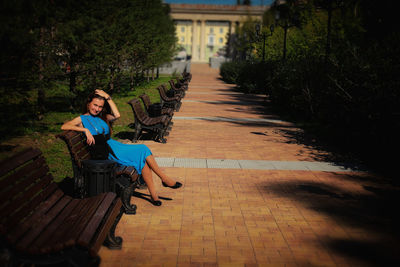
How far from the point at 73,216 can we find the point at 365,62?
703cm

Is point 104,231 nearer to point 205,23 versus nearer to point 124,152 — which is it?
point 124,152

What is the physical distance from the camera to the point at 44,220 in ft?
10.5

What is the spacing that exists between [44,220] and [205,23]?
113984mm

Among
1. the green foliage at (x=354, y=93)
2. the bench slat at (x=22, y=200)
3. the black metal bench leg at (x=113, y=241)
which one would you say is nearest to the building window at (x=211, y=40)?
the green foliage at (x=354, y=93)

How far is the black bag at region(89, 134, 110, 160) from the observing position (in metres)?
4.54

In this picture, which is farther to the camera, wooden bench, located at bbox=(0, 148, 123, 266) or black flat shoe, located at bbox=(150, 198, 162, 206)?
black flat shoe, located at bbox=(150, 198, 162, 206)

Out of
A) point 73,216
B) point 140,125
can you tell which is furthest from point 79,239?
point 140,125

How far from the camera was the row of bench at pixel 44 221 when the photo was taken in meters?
2.79

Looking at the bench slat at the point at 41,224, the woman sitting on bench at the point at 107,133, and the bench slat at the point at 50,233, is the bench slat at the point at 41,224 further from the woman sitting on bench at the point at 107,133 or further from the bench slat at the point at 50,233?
the woman sitting on bench at the point at 107,133

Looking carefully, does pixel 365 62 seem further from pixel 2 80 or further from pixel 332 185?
pixel 2 80

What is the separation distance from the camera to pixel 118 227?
14.5ft

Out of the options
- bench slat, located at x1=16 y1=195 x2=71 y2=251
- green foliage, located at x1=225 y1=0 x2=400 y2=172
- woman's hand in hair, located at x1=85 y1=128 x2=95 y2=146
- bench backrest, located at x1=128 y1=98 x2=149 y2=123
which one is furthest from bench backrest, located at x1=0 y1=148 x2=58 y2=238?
green foliage, located at x1=225 y1=0 x2=400 y2=172

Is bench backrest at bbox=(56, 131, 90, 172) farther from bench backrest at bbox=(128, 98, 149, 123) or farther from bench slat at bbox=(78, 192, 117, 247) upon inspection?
bench backrest at bbox=(128, 98, 149, 123)

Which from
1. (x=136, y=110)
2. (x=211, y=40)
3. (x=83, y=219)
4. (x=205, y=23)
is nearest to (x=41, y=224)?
(x=83, y=219)
